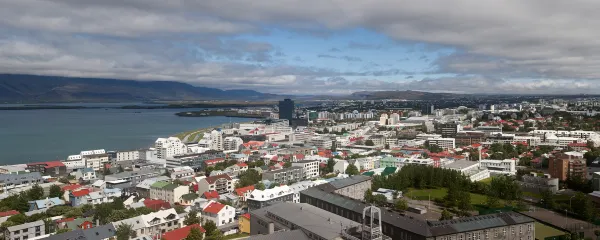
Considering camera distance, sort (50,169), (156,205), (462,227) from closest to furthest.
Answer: (462,227) < (156,205) < (50,169)

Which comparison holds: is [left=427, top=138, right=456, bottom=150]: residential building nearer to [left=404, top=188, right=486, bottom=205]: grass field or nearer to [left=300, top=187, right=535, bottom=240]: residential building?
[left=404, top=188, right=486, bottom=205]: grass field

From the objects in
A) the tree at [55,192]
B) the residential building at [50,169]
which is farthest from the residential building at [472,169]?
the residential building at [50,169]

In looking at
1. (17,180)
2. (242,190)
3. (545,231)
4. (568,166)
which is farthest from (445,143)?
(17,180)

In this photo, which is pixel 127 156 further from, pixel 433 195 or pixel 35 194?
pixel 433 195

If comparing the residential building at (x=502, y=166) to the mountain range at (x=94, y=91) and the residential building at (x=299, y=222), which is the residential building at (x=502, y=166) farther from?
the mountain range at (x=94, y=91)

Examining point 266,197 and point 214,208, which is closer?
point 214,208

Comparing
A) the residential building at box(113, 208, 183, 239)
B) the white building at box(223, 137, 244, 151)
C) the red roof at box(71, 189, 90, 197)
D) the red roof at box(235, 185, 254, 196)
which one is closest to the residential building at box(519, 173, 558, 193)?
the red roof at box(235, 185, 254, 196)
